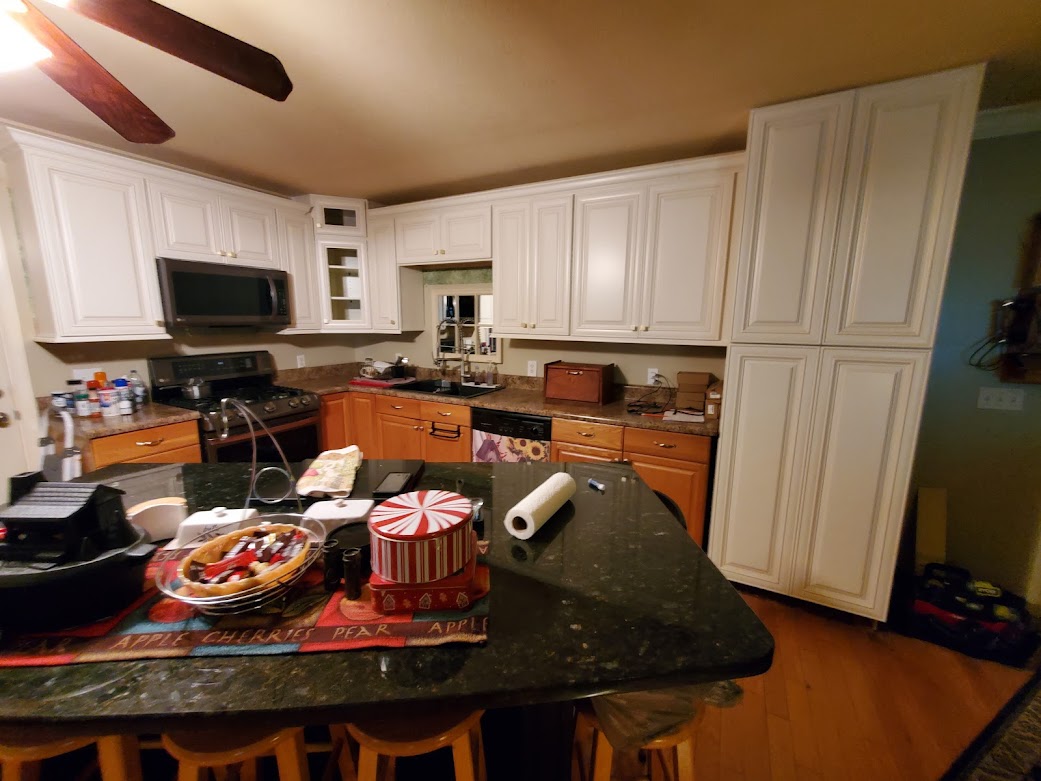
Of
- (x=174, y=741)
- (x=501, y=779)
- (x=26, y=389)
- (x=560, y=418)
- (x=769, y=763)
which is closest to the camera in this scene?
(x=174, y=741)

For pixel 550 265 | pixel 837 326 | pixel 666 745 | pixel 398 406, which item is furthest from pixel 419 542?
pixel 398 406

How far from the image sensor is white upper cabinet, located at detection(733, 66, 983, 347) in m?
1.57

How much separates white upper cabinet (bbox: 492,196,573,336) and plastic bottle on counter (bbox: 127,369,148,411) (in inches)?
88.2

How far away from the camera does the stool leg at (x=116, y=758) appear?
0.80m

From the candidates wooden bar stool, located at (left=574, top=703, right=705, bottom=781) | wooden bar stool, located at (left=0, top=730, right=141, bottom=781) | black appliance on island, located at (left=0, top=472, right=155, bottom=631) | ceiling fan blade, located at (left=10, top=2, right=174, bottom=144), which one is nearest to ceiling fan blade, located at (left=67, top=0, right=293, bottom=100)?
ceiling fan blade, located at (left=10, top=2, right=174, bottom=144)

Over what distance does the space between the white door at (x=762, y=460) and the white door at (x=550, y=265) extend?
1.09 m

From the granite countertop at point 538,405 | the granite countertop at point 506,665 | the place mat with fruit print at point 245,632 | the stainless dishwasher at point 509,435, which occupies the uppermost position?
the granite countertop at point 538,405

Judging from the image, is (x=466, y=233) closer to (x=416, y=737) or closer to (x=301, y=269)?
(x=301, y=269)

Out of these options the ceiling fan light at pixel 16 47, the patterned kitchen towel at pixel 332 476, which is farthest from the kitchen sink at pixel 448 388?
the ceiling fan light at pixel 16 47

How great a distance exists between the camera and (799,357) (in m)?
1.87

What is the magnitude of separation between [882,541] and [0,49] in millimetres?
3298

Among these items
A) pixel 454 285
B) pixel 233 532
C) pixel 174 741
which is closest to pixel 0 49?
pixel 233 532

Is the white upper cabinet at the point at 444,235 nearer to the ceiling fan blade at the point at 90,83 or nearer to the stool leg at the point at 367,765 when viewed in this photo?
the ceiling fan blade at the point at 90,83

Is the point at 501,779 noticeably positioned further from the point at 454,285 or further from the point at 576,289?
the point at 454,285
